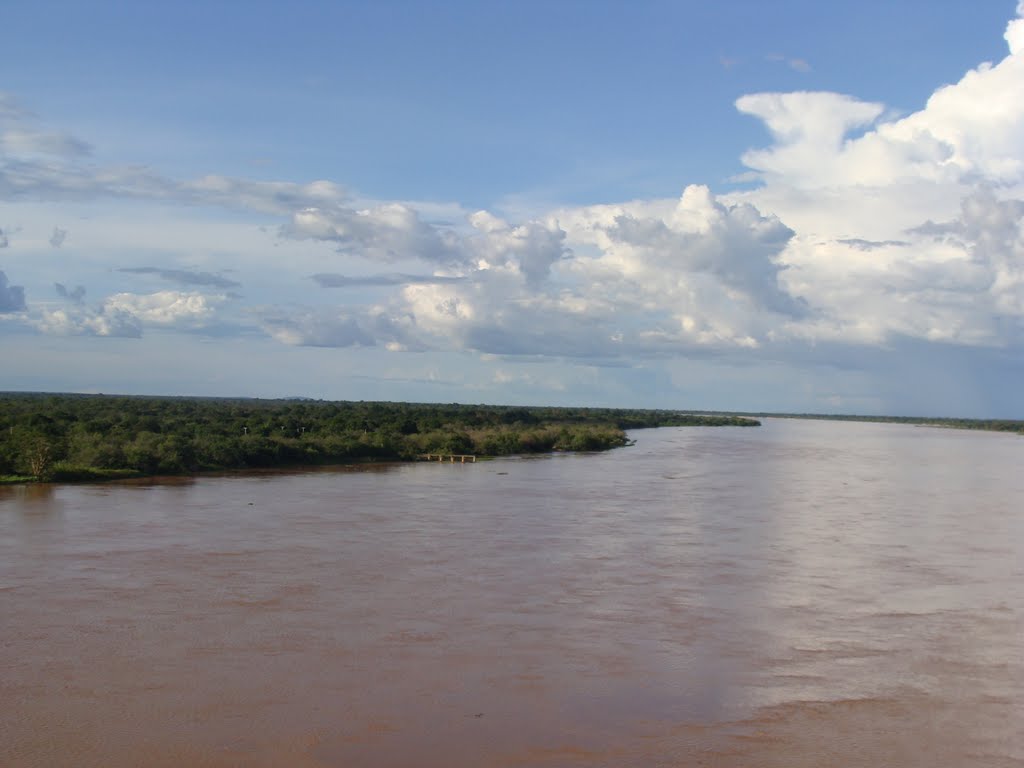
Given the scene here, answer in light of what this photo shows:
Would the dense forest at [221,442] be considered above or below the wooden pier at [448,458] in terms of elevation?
above

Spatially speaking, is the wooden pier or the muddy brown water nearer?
the muddy brown water

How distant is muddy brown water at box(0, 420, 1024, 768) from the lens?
7.66 m

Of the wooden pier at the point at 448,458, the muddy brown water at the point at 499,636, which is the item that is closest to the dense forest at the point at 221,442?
the wooden pier at the point at 448,458

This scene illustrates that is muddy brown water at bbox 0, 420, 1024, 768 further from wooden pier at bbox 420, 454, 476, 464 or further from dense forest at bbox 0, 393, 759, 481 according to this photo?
wooden pier at bbox 420, 454, 476, 464

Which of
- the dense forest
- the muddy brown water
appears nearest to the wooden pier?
the dense forest

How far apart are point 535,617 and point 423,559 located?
3.74m

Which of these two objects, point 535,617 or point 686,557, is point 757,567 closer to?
point 686,557

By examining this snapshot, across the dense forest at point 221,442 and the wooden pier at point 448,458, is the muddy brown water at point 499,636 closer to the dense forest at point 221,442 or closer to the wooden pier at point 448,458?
the dense forest at point 221,442

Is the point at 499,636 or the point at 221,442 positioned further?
the point at 221,442

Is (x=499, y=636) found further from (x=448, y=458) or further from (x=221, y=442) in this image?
(x=448, y=458)

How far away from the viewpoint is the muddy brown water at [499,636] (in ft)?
25.1

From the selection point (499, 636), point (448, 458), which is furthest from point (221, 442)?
point (499, 636)

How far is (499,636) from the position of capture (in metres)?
10.5

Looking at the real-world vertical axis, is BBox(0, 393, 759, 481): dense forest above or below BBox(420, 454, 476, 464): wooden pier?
above
